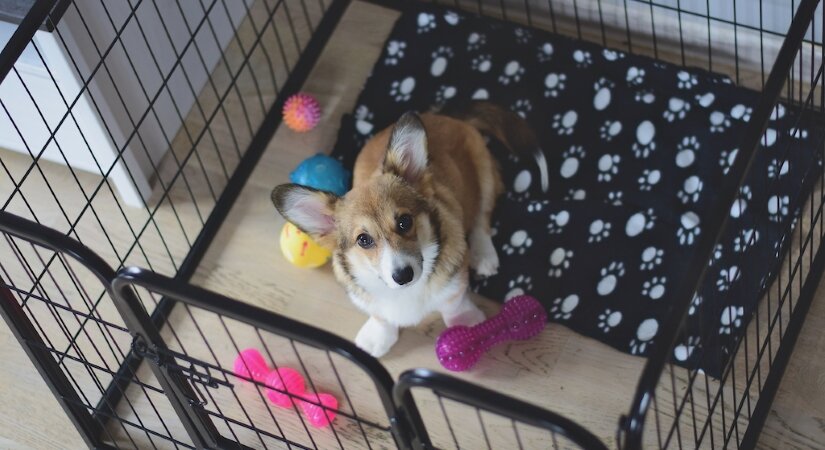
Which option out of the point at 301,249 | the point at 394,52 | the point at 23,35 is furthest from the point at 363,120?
the point at 23,35

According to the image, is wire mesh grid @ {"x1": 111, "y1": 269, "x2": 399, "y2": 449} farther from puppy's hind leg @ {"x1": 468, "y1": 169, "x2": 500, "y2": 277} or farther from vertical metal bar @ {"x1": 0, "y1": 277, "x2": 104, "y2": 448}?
puppy's hind leg @ {"x1": 468, "y1": 169, "x2": 500, "y2": 277}

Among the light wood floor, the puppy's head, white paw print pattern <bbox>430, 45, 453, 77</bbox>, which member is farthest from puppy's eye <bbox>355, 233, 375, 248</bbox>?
white paw print pattern <bbox>430, 45, 453, 77</bbox>

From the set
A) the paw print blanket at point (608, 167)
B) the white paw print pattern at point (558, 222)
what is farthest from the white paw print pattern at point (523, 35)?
the white paw print pattern at point (558, 222)

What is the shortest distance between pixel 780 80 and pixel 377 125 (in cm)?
144

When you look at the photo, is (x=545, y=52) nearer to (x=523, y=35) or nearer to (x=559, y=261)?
(x=523, y=35)

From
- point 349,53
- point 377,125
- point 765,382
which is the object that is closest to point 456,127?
point 377,125

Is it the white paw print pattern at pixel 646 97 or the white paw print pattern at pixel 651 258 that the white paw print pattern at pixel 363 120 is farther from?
the white paw print pattern at pixel 651 258

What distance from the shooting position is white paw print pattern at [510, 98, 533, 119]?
320 centimetres

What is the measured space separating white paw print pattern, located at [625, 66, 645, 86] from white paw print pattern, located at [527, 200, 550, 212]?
43cm

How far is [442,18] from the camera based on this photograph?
3404 millimetres

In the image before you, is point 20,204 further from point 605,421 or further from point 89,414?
point 605,421

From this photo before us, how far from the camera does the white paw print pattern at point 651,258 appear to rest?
9.43ft

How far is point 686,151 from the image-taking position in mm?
3043

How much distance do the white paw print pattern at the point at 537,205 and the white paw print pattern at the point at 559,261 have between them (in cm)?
12
